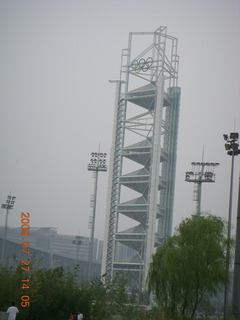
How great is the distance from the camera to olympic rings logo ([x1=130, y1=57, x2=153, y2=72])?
385ft

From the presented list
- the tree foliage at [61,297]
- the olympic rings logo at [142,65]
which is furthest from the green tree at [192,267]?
the olympic rings logo at [142,65]

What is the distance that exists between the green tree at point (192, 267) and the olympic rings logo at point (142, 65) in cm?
7731

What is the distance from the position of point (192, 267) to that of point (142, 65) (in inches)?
3215

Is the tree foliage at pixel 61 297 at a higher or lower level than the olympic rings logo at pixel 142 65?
lower

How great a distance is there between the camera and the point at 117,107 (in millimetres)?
118125

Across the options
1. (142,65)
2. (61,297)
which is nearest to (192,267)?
(61,297)

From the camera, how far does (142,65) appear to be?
11788 centimetres

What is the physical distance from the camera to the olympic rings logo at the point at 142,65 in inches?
4624
